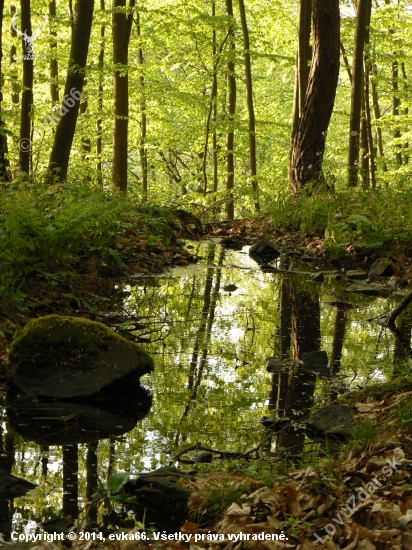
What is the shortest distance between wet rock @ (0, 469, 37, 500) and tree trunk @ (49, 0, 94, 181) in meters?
8.08

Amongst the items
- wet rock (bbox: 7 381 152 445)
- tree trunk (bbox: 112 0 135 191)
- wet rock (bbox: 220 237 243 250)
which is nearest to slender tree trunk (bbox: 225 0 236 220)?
tree trunk (bbox: 112 0 135 191)

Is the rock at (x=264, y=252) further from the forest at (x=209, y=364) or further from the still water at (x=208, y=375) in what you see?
the still water at (x=208, y=375)

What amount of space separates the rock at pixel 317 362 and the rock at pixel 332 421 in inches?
31.8

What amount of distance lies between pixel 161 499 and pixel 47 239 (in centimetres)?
353

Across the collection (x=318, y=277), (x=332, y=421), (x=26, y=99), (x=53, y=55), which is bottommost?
(x=332, y=421)

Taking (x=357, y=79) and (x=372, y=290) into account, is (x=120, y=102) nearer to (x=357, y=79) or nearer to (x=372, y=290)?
(x=357, y=79)

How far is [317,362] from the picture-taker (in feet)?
15.5

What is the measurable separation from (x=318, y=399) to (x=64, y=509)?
1900 millimetres

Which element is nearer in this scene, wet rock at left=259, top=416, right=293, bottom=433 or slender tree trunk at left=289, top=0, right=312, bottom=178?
wet rock at left=259, top=416, right=293, bottom=433

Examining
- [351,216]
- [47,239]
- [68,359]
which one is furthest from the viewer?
[351,216]

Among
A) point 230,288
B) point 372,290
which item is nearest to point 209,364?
point 230,288

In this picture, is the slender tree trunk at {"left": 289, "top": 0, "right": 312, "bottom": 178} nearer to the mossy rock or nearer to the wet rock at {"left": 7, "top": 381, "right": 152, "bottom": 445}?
the mossy rock

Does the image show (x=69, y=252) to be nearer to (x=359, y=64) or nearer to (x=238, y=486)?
(x=238, y=486)

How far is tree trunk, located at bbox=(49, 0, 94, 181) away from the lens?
10547 mm
